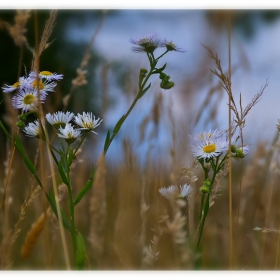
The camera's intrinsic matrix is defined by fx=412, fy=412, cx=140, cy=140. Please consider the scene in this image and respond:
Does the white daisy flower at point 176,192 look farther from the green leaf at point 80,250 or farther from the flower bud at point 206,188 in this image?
A: the green leaf at point 80,250

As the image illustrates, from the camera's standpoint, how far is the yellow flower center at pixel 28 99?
760 millimetres

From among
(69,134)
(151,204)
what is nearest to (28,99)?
(69,134)

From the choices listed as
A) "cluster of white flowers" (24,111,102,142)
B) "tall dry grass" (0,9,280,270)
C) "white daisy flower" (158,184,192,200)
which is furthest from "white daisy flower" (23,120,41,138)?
"white daisy flower" (158,184,192,200)

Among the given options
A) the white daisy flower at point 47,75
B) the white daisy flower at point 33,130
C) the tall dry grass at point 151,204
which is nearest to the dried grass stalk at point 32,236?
the tall dry grass at point 151,204

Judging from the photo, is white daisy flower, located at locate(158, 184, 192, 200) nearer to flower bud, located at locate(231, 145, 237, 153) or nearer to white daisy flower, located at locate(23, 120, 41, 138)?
flower bud, located at locate(231, 145, 237, 153)

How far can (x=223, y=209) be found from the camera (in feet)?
3.18

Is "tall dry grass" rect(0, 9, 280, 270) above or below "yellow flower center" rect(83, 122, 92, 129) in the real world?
below

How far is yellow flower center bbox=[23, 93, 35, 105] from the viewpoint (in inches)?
29.9

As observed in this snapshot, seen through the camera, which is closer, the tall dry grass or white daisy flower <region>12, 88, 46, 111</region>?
white daisy flower <region>12, 88, 46, 111</region>

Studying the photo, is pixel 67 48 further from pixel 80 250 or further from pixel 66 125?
pixel 80 250

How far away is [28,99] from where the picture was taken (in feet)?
2.51

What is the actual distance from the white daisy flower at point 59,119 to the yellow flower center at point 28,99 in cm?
4

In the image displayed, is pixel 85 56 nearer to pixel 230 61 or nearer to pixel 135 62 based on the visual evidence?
pixel 135 62

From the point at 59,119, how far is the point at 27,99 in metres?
0.07
